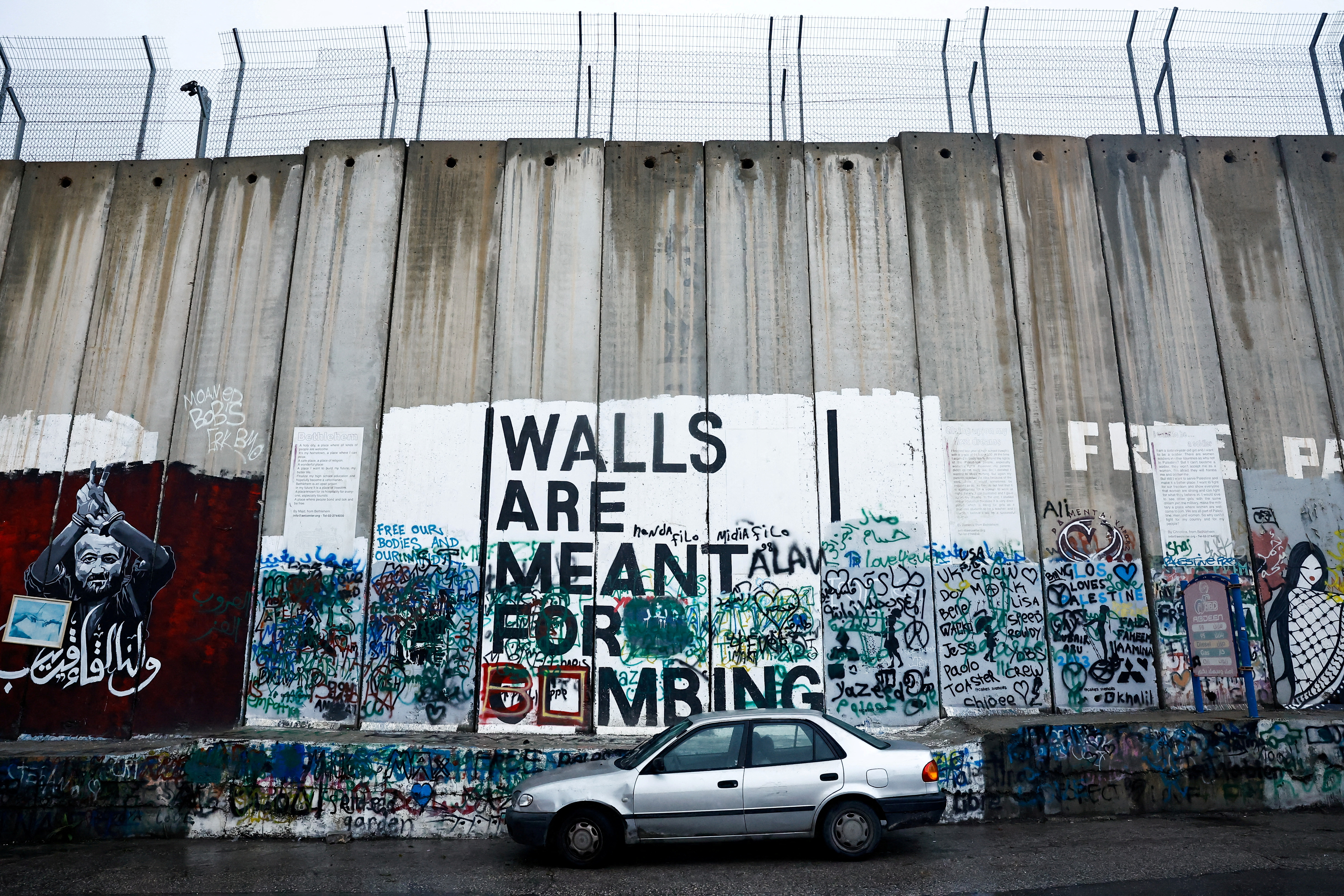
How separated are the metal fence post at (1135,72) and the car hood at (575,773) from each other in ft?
40.7

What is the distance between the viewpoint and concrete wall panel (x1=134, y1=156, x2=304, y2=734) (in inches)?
435

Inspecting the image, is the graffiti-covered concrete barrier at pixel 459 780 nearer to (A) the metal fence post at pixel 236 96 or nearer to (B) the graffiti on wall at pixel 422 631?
(B) the graffiti on wall at pixel 422 631

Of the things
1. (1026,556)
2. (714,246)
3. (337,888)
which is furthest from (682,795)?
(714,246)

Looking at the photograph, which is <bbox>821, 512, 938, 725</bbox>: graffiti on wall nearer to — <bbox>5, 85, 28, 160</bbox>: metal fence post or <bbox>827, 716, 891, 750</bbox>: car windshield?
<bbox>827, 716, 891, 750</bbox>: car windshield

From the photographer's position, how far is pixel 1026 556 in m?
11.3

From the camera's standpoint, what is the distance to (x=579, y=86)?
13438 mm

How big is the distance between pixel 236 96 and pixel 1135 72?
1429 centimetres

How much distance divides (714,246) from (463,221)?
12.1ft

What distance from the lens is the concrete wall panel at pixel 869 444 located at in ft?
35.8

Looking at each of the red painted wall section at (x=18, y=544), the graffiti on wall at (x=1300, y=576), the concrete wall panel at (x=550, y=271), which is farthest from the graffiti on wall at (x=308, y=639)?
the graffiti on wall at (x=1300, y=576)

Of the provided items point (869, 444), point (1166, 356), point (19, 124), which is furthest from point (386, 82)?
point (1166, 356)

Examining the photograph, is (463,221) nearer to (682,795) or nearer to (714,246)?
(714,246)

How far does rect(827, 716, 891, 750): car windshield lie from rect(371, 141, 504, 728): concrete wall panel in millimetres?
5336

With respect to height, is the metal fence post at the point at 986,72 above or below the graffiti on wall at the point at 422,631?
above
